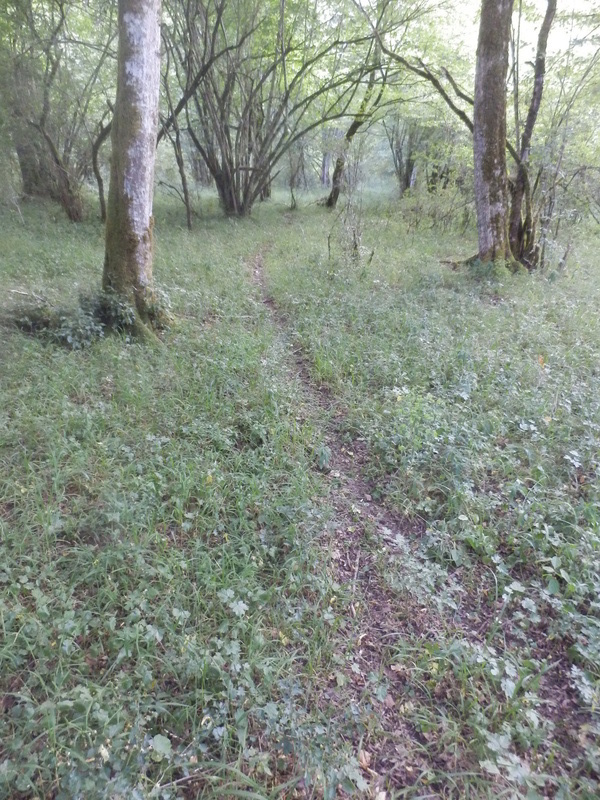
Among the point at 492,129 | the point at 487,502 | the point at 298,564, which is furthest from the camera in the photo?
the point at 492,129

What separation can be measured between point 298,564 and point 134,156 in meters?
5.23

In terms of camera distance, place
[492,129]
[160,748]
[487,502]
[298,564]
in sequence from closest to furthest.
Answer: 1. [160,748]
2. [298,564]
3. [487,502]
4. [492,129]

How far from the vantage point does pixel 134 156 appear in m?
5.59

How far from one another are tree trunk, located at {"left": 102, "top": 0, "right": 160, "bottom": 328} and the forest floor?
2.51ft

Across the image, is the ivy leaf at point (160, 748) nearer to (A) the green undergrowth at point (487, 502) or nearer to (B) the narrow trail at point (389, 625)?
(B) the narrow trail at point (389, 625)

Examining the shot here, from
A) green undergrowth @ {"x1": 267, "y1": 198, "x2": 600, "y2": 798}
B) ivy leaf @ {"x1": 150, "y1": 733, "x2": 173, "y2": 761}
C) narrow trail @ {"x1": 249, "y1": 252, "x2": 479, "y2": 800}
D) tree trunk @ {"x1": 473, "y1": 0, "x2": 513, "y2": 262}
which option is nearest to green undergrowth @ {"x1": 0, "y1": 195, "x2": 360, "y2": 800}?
ivy leaf @ {"x1": 150, "y1": 733, "x2": 173, "y2": 761}

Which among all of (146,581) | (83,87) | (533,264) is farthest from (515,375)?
(83,87)

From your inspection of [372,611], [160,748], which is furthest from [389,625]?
[160,748]

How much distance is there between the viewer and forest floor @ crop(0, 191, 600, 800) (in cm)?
195

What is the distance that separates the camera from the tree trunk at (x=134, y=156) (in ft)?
17.8

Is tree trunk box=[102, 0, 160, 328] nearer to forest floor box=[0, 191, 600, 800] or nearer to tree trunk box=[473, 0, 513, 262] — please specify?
forest floor box=[0, 191, 600, 800]

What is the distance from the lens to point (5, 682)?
6.93 ft

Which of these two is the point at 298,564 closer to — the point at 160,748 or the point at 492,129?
the point at 160,748

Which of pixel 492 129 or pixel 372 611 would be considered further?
pixel 492 129
